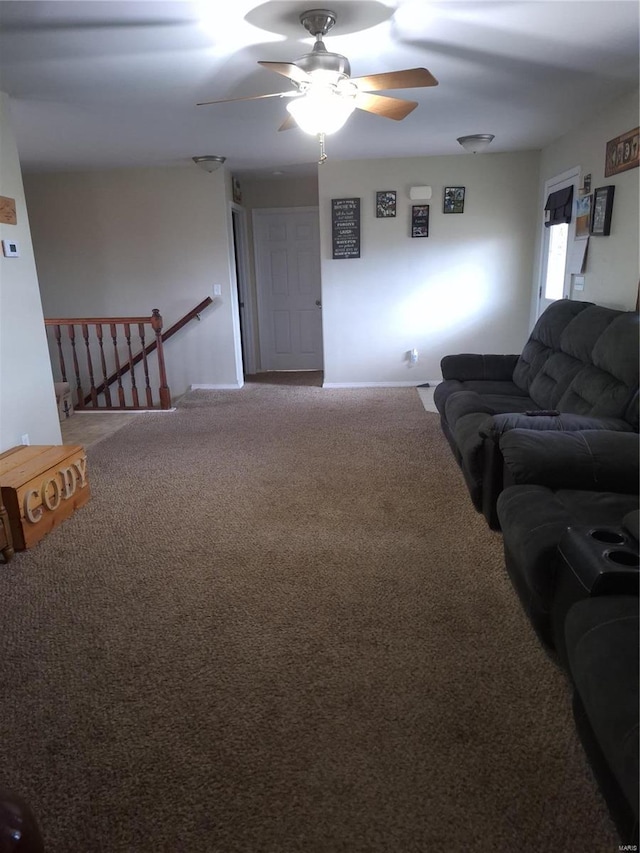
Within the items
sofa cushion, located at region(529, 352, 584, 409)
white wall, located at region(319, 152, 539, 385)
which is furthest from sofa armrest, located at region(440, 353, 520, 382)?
white wall, located at region(319, 152, 539, 385)

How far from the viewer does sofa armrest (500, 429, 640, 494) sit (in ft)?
7.26

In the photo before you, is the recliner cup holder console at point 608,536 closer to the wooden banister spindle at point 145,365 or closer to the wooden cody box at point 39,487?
the wooden cody box at point 39,487

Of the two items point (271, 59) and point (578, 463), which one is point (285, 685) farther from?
point (271, 59)

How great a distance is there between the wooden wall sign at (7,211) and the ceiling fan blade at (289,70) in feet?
5.94

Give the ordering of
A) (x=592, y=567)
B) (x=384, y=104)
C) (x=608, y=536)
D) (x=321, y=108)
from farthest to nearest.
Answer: (x=384, y=104), (x=321, y=108), (x=608, y=536), (x=592, y=567)

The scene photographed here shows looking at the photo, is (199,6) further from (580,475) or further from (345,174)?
(345,174)

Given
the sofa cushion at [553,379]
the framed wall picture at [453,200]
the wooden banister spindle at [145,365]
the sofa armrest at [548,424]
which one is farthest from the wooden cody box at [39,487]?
the framed wall picture at [453,200]

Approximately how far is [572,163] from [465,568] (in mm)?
3579

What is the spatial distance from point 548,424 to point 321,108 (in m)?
1.74

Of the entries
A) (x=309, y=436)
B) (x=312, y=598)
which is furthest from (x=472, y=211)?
(x=312, y=598)

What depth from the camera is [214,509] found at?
3.19 meters

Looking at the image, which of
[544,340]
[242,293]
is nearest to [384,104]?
[544,340]

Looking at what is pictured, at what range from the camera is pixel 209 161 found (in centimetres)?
512

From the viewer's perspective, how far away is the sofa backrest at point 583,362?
9.00 ft
